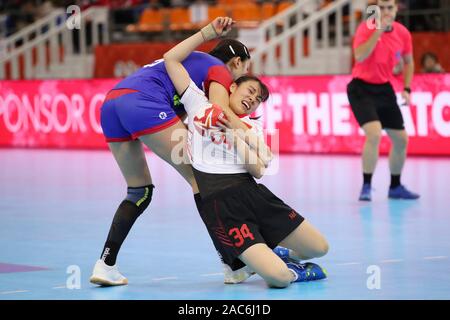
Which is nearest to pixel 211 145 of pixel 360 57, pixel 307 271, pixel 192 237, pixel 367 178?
pixel 307 271

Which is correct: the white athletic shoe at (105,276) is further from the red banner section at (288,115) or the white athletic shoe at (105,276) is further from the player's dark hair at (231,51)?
the red banner section at (288,115)

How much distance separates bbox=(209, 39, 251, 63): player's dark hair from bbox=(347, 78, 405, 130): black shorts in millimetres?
4261

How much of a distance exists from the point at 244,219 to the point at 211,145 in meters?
0.49

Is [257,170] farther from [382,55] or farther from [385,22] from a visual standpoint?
[382,55]

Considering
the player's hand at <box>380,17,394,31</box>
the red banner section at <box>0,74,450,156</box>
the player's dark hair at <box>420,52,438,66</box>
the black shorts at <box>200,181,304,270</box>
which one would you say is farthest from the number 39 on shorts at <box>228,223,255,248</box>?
the player's dark hair at <box>420,52,438,66</box>

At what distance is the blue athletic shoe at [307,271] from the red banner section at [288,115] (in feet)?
21.4

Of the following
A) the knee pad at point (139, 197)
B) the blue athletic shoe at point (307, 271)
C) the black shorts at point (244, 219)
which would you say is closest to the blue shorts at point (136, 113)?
the knee pad at point (139, 197)

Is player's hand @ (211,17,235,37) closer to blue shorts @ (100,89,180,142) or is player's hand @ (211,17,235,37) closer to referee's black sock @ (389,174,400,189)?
blue shorts @ (100,89,180,142)

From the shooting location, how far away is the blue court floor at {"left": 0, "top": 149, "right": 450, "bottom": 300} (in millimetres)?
6316

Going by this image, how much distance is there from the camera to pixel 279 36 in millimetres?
19781

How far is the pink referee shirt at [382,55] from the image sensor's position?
10.8 meters
